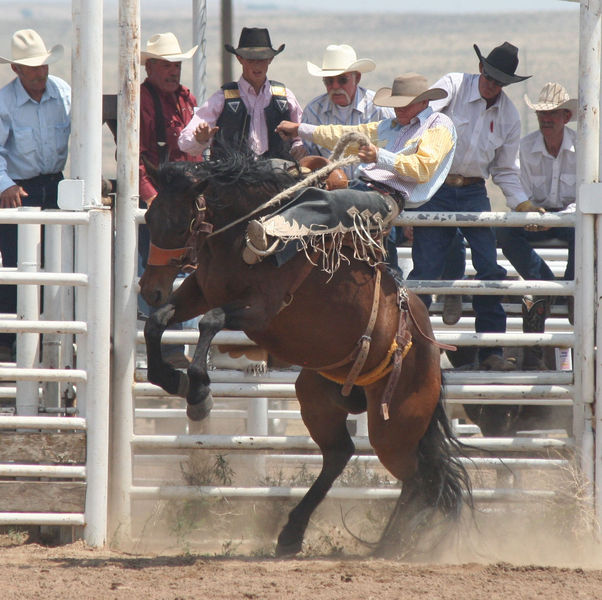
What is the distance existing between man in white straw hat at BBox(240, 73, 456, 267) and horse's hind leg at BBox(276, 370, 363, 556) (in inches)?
42.6

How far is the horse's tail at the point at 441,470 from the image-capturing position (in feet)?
18.7

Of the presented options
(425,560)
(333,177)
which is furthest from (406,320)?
(425,560)

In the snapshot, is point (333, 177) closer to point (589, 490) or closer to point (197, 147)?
point (197, 147)

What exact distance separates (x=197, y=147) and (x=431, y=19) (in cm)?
7849

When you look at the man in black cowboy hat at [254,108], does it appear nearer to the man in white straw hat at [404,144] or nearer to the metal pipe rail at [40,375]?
the man in white straw hat at [404,144]

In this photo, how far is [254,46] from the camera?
6.79m

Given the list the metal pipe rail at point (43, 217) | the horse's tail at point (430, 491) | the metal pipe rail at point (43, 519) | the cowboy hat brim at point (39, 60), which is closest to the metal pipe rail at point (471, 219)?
the horse's tail at point (430, 491)

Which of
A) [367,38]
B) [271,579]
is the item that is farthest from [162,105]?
[367,38]

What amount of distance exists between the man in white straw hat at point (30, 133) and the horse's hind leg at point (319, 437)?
2.11m

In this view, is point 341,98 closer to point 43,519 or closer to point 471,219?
point 471,219

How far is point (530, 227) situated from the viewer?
6.09 m

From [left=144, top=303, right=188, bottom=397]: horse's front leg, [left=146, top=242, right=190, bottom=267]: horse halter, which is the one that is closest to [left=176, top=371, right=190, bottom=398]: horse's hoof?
[left=144, top=303, right=188, bottom=397]: horse's front leg

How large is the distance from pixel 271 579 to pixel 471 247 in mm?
2565

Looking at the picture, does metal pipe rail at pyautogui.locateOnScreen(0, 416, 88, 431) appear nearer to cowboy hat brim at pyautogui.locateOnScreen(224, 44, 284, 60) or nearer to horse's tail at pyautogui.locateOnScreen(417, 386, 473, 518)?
horse's tail at pyautogui.locateOnScreen(417, 386, 473, 518)
